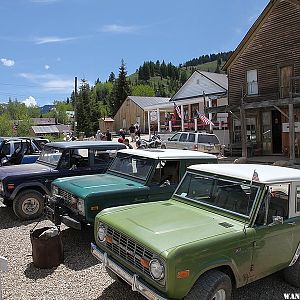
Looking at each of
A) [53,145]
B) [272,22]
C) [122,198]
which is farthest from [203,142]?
[122,198]

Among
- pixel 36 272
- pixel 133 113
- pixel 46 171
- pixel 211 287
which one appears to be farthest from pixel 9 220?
pixel 133 113

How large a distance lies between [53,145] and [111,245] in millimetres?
5456

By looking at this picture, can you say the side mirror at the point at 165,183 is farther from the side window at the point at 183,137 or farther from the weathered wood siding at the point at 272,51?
the weathered wood siding at the point at 272,51

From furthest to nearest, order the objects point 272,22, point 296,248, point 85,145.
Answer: point 272,22 → point 85,145 → point 296,248

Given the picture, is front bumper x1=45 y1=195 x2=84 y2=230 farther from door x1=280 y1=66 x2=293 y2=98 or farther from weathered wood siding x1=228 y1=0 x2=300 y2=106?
door x1=280 y1=66 x2=293 y2=98

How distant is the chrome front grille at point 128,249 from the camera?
3666mm

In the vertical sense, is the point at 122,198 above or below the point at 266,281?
above

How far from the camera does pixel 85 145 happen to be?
8.66 metres

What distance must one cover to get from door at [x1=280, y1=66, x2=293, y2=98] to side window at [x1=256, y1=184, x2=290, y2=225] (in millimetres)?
17071

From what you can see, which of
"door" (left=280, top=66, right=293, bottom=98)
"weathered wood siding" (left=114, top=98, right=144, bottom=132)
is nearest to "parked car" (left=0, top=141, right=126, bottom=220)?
"door" (left=280, top=66, right=293, bottom=98)

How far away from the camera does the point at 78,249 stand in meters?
6.30

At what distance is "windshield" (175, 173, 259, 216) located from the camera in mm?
4270

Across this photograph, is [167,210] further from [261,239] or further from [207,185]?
[261,239]

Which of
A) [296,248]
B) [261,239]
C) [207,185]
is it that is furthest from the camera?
[207,185]
